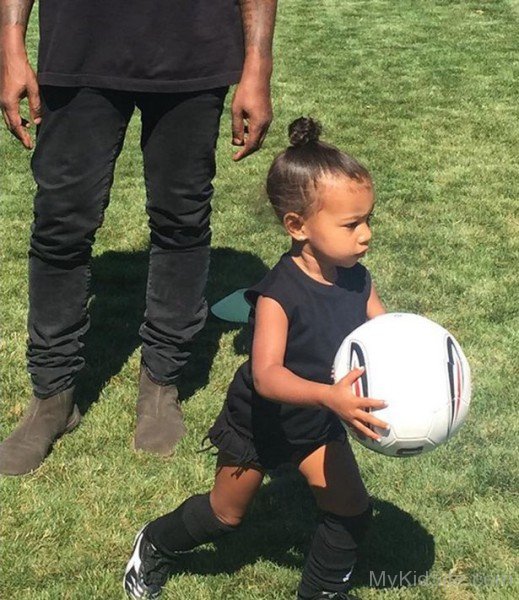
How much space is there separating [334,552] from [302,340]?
0.70m

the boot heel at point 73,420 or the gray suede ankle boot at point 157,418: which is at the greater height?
the gray suede ankle boot at point 157,418

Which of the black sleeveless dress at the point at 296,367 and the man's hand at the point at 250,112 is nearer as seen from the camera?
the black sleeveless dress at the point at 296,367

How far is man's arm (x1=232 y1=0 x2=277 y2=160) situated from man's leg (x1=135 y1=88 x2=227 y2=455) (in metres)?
0.18

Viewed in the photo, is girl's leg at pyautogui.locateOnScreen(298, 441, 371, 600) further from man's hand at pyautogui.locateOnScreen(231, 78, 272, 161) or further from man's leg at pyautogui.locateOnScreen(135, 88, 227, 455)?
man's hand at pyautogui.locateOnScreen(231, 78, 272, 161)

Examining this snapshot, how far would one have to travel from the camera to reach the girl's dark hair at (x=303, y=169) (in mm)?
2922

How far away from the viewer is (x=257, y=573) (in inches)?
133

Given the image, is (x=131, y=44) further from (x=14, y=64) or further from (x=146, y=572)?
(x=146, y=572)

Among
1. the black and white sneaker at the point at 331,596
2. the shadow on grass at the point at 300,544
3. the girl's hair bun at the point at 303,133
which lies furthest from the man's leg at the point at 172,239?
the black and white sneaker at the point at 331,596

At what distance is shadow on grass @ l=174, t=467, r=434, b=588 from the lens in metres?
3.40

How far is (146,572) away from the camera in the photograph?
3.25 metres

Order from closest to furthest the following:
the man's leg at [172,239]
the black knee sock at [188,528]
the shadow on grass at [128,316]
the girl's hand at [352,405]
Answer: the girl's hand at [352,405]
the black knee sock at [188,528]
the man's leg at [172,239]
the shadow on grass at [128,316]

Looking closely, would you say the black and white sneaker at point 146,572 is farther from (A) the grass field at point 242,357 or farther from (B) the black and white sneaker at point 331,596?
(B) the black and white sneaker at point 331,596

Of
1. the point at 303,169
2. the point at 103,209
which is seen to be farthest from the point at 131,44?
the point at 303,169

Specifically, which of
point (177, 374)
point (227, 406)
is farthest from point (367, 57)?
point (227, 406)
